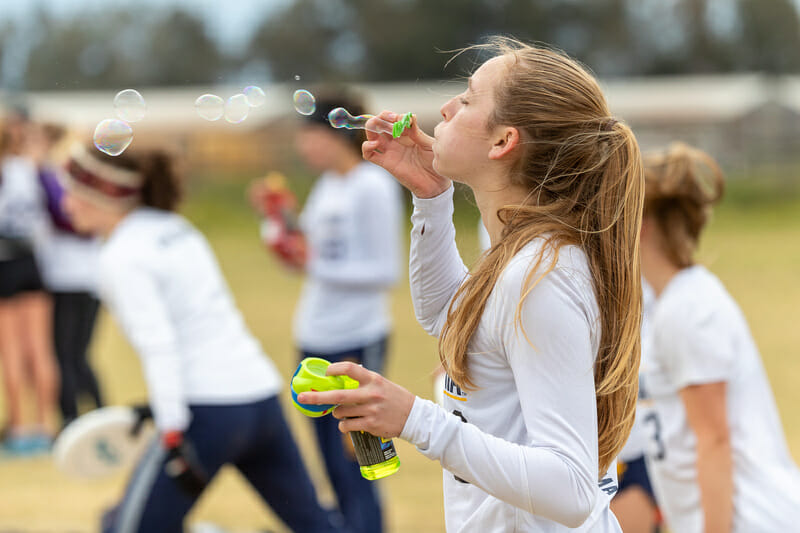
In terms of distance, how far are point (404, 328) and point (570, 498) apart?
8.79 m

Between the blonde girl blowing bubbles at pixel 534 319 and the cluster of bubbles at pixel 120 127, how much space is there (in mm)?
1040

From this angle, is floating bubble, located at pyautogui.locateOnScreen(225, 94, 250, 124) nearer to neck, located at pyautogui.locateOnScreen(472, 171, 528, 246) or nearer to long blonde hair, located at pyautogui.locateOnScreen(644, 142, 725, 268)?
neck, located at pyautogui.locateOnScreen(472, 171, 528, 246)

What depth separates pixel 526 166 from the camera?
1.83m

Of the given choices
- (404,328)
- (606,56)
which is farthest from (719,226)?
A: (606,56)

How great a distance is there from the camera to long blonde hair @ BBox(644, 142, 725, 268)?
2740 mm

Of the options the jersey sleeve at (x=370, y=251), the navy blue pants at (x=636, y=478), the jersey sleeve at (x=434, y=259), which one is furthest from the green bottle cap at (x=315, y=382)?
the jersey sleeve at (x=370, y=251)

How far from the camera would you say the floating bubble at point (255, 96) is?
2.38 m

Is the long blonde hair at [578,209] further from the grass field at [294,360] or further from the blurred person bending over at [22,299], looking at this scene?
the blurred person bending over at [22,299]

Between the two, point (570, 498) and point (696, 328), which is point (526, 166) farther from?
point (696, 328)

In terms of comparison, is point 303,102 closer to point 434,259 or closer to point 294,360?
point 434,259

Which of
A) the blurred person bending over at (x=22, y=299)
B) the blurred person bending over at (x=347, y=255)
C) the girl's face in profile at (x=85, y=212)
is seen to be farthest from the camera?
the blurred person bending over at (x=22, y=299)

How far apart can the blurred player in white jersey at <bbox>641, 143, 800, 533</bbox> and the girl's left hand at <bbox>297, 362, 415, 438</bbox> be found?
1206 mm

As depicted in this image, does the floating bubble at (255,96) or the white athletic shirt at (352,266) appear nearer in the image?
the floating bubble at (255,96)

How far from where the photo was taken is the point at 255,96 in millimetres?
2398
